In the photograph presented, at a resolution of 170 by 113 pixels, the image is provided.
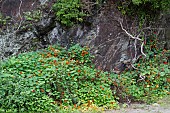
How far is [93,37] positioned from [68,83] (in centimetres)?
230

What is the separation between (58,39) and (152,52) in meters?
2.74

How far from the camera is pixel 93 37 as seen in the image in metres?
7.71

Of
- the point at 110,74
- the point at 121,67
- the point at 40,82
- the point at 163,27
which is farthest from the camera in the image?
the point at 163,27

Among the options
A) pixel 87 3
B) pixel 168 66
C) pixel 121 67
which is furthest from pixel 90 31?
pixel 168 66

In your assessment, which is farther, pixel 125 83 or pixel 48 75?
pixel 125 83

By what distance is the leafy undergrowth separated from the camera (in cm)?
499

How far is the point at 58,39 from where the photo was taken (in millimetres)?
7770

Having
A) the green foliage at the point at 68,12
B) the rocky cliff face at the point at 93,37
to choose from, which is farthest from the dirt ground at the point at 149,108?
the green foliage at the point at 68,12

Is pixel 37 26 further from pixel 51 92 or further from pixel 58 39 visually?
pixel 51 92

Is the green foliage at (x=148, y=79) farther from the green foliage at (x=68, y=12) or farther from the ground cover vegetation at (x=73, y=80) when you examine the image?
the green foliage at (x=68, y=12)

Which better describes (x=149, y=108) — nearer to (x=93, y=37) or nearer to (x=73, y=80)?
(x=73, y=80)

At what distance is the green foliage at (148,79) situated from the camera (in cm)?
653

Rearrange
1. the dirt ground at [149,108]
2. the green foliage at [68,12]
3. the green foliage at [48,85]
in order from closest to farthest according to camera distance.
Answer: the green foliage at [48,85] < the dirt ground at [149,108] < the green foliage at [68,12]

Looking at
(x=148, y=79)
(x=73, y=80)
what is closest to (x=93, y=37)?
(x=148, y=79)
